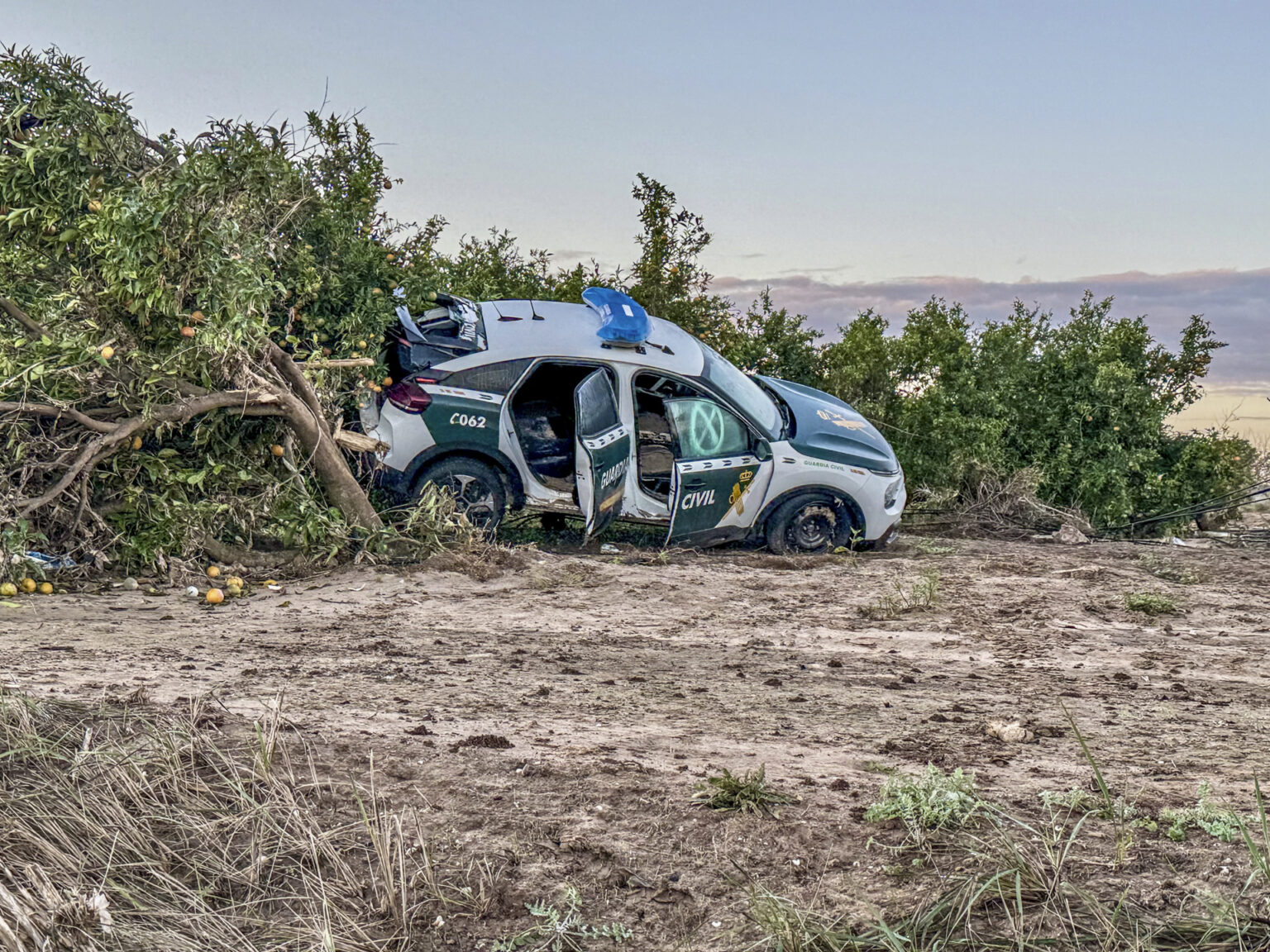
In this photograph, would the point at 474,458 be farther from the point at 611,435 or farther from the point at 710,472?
the point at 710,472

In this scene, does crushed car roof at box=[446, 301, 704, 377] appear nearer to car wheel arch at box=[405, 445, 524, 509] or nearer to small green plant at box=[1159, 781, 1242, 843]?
car wheel arch at box=[405, 445, 524, 509]

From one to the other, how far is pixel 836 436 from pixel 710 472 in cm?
131

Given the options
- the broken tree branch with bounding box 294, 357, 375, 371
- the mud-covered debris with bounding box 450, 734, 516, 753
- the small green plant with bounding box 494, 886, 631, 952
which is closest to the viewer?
the small green plant with bounding box 494, 886, 631, 952

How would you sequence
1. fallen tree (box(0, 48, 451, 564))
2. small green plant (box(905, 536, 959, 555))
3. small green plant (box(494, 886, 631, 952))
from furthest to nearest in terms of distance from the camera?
1. small green plant (box(905, 536, 959, 555))
2. fallen tree (box(0, 48, 451, 564))
3. small green plant (box(494, 886, 631, 952))

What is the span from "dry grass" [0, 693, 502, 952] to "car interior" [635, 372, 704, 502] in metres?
5.49

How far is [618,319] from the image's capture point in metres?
9.29

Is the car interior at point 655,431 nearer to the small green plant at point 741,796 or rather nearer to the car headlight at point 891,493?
the car headlight at point 891,493

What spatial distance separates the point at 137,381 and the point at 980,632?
6.07 m

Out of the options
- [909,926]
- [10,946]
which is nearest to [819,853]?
[909,926]

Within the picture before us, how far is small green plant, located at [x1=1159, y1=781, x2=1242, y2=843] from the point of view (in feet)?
11.8

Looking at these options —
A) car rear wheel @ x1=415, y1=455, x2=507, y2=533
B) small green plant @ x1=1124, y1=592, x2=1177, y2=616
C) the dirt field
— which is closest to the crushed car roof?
car rear wheel @ x1=415, y1=455, x2=507, y2=533

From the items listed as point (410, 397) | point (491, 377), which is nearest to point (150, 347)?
point (410, 397)

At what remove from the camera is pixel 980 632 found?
23.5 feet

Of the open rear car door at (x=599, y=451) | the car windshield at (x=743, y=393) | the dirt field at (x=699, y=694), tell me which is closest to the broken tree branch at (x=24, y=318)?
the dirt field at (x=699, y=694)
